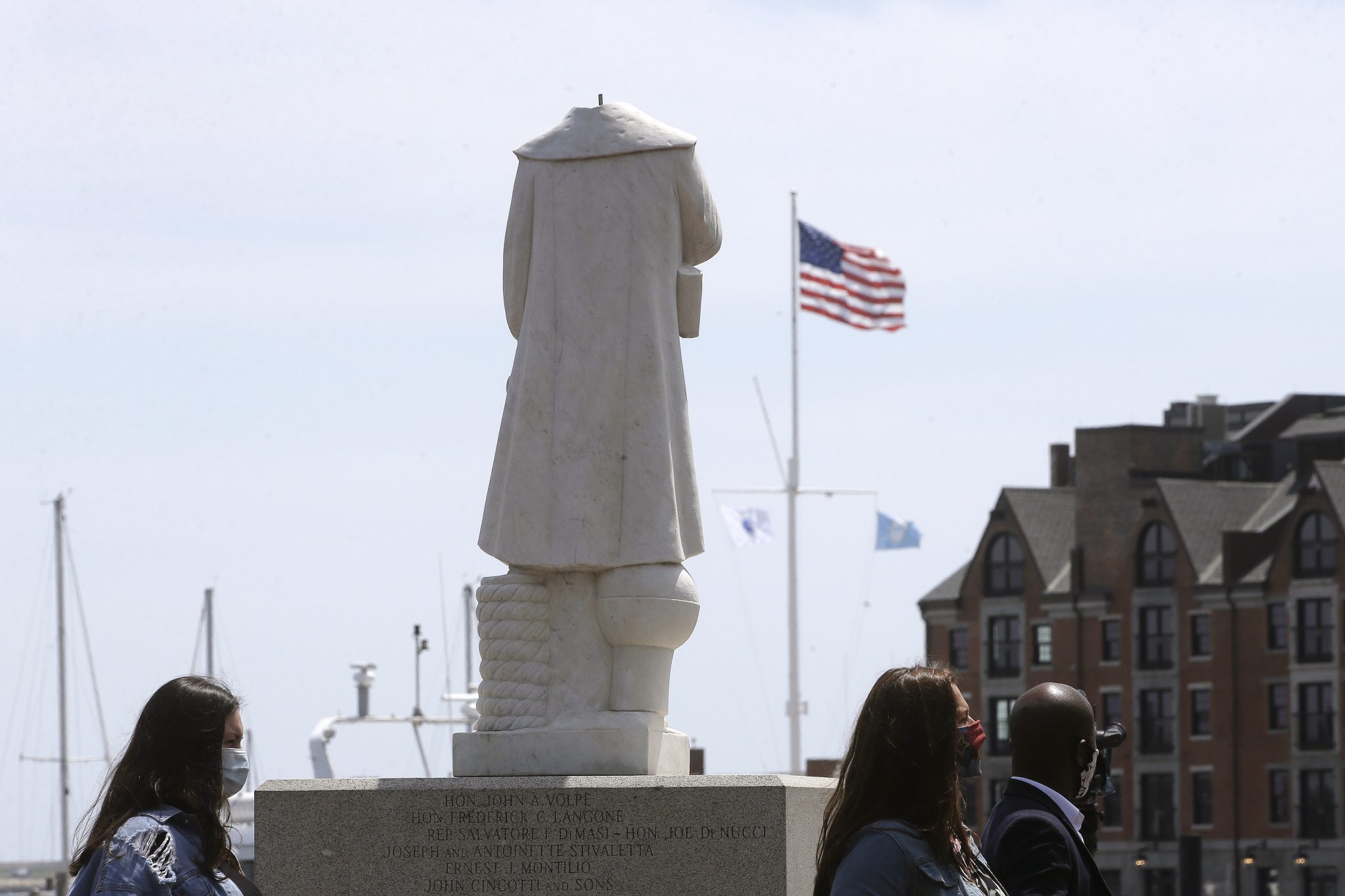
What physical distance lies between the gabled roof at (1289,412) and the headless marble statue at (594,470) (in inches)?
2767

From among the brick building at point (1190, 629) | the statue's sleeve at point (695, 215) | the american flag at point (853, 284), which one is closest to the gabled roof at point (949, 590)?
the brick building at point (1190, 629)

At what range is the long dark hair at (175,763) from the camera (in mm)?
6270

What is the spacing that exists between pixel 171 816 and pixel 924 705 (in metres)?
1.94

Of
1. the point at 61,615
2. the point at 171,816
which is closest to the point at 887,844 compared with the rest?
the point at 171,816

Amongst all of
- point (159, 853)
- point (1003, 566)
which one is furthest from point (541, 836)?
point (1003, 566)

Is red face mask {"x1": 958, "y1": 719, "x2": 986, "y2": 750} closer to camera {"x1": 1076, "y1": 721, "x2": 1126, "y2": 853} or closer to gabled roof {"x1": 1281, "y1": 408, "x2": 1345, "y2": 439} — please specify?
camera {"x1": 1076, "y1": 721, "x2": 1126, "y2": 853}

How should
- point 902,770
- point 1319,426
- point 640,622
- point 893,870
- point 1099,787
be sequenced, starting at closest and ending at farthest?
point 893,870 → point 902,770 → point 1099,787 → point 640,622 → point 1319,426

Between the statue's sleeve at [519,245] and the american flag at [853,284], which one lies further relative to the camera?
the american flag at [853,284]

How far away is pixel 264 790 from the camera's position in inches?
461

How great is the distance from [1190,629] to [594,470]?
62.0 meters

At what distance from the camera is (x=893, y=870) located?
586 centimetres

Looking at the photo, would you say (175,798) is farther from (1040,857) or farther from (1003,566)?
(1003,566)

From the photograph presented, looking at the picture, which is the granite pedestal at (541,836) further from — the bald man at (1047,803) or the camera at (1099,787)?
the bald man at (1047,803)

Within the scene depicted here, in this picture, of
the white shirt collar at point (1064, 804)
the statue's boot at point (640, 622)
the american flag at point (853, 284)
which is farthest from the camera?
the american flag at point (853, 284)
